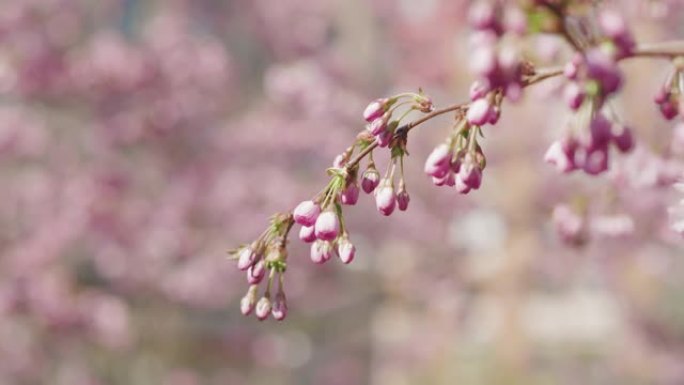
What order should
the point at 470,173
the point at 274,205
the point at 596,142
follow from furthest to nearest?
the point at 274,205
the point at 470,173
the point at 596,142

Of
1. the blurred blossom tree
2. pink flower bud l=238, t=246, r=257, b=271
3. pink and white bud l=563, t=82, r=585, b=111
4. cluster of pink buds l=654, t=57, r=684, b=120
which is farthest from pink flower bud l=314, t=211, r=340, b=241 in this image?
the blurred blossom tree

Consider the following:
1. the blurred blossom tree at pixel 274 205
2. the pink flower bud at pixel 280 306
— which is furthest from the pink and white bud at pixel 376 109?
the blurred blossom tree at pixel 274 205

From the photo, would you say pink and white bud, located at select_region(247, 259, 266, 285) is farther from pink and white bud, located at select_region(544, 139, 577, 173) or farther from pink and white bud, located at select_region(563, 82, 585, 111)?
pink and white bud, located at select_region(563, 82, 585, 111)

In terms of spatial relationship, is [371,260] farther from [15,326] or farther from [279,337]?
[15,326]

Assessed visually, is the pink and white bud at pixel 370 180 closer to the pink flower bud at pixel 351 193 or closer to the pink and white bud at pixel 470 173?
the pink flower bud at pixel 351 193

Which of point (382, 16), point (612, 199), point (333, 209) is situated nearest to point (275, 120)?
point (382, 16)

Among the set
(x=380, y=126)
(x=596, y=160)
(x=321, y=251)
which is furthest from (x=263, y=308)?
(x=596, y=160)

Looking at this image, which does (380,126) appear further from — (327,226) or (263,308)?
(263,308)
